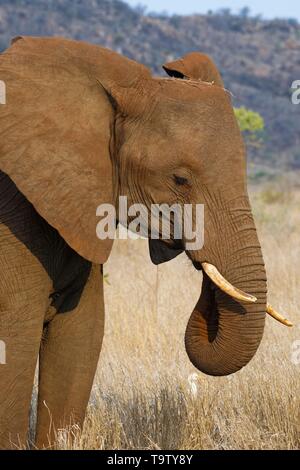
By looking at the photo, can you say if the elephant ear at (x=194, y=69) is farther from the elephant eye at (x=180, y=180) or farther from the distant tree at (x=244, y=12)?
the distant tree at (x=244, y=12)

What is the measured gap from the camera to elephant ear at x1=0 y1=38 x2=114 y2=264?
4566 millimetres

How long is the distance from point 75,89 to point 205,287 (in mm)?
1034

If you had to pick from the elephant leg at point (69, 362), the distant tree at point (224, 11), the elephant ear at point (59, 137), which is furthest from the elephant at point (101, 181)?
the distant tree at point (224, 11)

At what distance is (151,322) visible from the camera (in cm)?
824

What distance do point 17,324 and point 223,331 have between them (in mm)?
891

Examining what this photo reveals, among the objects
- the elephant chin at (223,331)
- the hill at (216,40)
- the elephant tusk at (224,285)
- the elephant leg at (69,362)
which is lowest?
the hill at (216,40)

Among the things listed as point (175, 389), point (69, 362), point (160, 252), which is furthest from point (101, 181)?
point (175, 389)

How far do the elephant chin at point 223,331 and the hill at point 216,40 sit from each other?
3303cm

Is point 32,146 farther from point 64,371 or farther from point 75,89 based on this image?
point 64,371

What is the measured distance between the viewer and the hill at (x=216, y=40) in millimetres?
42812

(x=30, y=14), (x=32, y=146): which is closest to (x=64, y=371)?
(x=32, y=146)

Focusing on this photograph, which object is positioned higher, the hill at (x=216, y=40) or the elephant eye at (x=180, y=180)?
the elephant eye at (x=180, y=180)

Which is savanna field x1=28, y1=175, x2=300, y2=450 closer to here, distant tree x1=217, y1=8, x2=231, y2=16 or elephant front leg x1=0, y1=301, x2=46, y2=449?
elephant front leg x1=0, y1=301, x2=46, y2=449

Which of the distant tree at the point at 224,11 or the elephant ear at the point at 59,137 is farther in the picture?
the distant tree at the point at 224,11
